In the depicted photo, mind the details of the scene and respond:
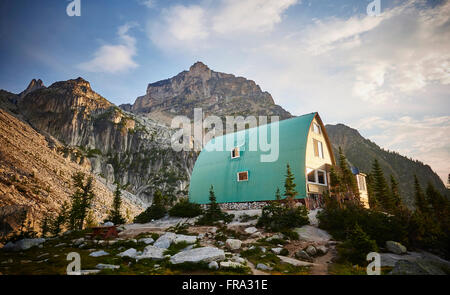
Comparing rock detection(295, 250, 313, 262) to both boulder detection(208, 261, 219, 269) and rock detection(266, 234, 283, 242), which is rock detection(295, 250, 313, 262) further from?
boulder detection(208, 261, 219, 269)

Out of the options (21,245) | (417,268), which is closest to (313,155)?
(417,268)

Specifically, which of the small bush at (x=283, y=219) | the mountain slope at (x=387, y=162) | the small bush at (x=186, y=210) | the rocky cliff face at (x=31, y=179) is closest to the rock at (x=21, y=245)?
the small bush at (x=186, y=210)

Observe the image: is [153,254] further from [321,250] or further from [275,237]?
[321,250]

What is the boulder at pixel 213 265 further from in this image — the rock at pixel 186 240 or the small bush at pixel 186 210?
the small bush at pixel 186 210

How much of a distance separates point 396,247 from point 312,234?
4302mm

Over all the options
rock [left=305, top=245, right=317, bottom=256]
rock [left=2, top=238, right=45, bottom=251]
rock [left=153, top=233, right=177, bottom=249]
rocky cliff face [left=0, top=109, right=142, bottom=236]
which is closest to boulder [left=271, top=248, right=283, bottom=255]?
rock [left=305, top=245, right=317, bottom=256]

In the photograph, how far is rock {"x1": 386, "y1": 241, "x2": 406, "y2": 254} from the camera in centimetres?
1124

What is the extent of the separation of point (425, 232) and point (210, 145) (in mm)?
24836

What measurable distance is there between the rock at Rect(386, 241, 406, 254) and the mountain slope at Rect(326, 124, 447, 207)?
132 m

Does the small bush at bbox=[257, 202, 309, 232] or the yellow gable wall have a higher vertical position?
the yellow gable wall

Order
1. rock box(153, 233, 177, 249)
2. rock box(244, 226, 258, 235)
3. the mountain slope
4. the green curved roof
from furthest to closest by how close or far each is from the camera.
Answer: the mountain slope
the green curved roof
rock box(244, 226, 258, 235)
rock box(153, 233, 177, 249)

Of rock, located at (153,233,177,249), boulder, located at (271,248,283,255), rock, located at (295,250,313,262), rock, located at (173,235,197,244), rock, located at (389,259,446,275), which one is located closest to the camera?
rock, located at (389,259,446,275)

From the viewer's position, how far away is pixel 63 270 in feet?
27.2
